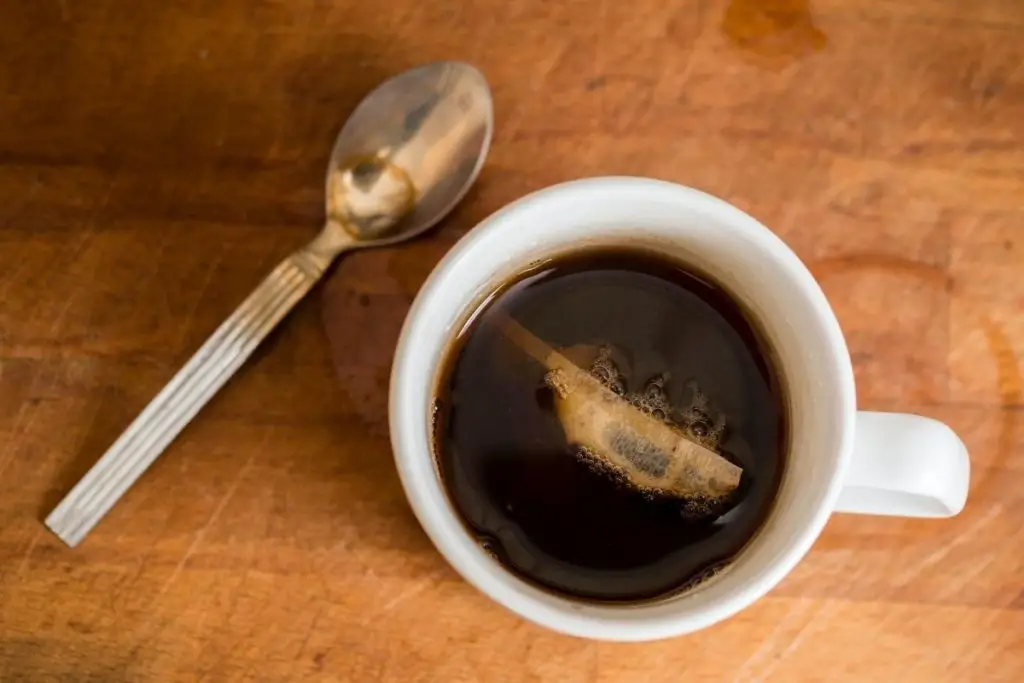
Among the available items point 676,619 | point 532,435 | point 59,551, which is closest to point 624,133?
point 532,435

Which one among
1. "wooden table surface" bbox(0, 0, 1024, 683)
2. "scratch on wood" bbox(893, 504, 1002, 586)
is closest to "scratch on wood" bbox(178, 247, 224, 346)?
"wooden table surface" bbox(0, 0, 1024, 683)

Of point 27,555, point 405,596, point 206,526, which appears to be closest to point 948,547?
point 405,596

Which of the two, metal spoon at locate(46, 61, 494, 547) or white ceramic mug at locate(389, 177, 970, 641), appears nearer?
white ceramic mug at locate(389, 177, 970, 641)

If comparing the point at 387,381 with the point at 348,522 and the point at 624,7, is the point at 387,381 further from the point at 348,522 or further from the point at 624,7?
the point at 624,7

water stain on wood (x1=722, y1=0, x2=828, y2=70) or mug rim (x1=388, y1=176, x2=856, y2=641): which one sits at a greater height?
water stain on wood (x1=722, y1=0, x2=828, y2=70)

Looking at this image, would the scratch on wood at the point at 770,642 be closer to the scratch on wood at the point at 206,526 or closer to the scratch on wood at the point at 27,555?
the scratch on wood at the point at 206,526

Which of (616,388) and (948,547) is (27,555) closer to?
(616,388)

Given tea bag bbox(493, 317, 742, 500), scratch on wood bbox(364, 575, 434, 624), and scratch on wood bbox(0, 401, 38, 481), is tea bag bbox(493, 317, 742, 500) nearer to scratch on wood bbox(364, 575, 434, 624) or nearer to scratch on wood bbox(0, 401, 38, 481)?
scratch on wood bbox(364, 575, 434, 624)

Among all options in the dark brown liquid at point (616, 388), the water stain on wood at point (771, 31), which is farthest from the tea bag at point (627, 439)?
the water stain on wood at point (771, 31)
